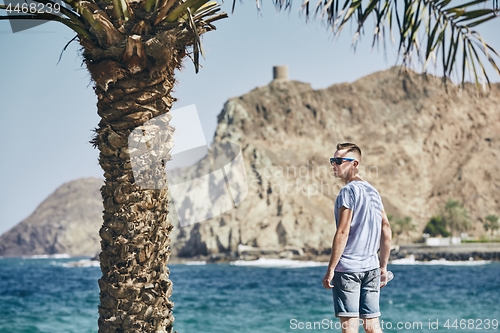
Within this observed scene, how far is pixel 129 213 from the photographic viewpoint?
17.7 feet

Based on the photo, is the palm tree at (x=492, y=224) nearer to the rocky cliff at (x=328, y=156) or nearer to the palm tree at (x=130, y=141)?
→ the rocky cliff at (x=328, y=156)

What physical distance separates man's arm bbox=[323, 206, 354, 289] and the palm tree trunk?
5.20 ft

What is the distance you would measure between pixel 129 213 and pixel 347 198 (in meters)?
1.85

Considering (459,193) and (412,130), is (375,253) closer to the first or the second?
(459,193)

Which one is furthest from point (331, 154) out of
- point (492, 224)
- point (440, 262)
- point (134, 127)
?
point (134, 127)

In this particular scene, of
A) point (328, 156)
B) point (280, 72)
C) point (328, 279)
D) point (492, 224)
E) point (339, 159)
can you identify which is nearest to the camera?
point (328, 279)

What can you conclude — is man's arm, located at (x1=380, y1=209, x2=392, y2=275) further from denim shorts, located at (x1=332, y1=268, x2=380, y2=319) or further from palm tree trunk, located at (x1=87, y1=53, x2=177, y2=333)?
palm tree trunk, located at (x1=87, y1=53, x2=177, y2=333)

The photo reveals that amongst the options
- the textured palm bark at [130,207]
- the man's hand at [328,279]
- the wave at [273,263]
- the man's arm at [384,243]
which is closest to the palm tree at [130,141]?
the textured palm bark at [130,207]

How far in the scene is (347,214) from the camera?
→ 184 inches

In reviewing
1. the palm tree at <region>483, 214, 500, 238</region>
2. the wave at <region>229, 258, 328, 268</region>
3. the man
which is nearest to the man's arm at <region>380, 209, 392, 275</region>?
the man

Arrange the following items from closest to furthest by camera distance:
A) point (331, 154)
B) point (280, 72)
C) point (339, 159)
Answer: point (339, 159) < point (331, 154) < point (280, 72)

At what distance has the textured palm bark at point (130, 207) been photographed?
5.39m

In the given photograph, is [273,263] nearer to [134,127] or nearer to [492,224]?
[492,224]

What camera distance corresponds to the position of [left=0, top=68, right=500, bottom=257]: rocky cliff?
405 feet
